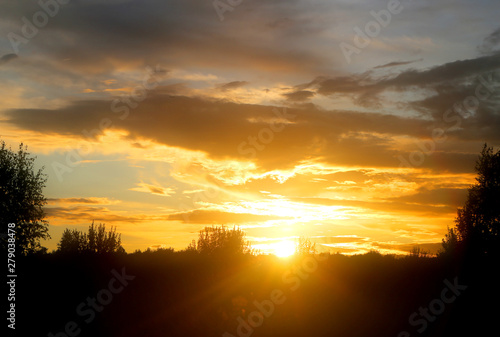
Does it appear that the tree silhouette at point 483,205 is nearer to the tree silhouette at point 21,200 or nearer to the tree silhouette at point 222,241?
the tree silhouette at point 222,241

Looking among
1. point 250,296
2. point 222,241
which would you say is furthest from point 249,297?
point 222,241

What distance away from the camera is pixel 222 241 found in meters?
27.7

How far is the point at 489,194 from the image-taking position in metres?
43.4

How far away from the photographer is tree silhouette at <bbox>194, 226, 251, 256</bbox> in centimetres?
2731

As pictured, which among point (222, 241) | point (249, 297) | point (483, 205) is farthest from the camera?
point (483, 205)

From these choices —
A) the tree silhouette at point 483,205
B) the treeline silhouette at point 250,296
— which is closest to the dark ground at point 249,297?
the treeline silhouette at point 250,296

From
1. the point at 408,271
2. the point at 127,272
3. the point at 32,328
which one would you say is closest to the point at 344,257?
the point at 408,271

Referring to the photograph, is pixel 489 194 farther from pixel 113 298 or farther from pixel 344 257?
pixel 113 298

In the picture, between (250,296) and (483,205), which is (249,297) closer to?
(250,296)

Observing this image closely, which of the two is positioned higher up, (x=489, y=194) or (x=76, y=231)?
(x=489, y=194)

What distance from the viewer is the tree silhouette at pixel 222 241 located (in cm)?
2731

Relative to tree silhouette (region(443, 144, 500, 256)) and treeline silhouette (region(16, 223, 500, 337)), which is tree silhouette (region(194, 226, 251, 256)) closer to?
treeline silhouette (region(16, 223, 500, 337))

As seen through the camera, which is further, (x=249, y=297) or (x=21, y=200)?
(x=21, y=200)

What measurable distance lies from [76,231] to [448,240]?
35000 mm
